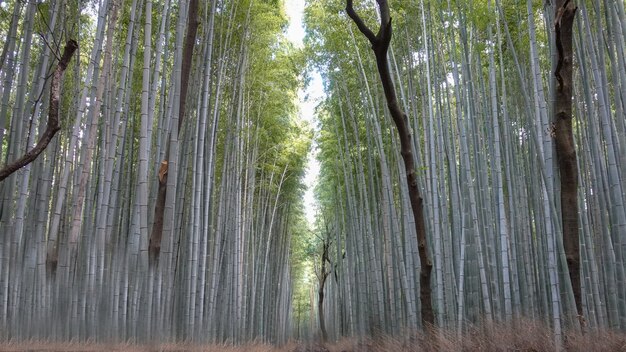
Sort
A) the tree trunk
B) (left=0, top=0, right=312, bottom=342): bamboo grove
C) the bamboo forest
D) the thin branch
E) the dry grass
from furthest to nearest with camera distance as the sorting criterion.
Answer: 1. the tree trunk
2. (left=0, top=0, right=312, bottom=342): bamboo grove
3. the bamboo forest
4. the dry grass
5. the thin branch

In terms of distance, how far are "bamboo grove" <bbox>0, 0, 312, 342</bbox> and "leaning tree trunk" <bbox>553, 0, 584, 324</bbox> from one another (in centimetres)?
278

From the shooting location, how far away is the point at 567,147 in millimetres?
2986

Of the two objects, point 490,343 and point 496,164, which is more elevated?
point 496,164

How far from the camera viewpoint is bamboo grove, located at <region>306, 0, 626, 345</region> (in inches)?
128

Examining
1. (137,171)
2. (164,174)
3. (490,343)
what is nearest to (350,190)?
(137,171)

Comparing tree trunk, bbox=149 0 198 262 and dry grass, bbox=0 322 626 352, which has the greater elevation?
tree trunk, bbox=149 0 198 262

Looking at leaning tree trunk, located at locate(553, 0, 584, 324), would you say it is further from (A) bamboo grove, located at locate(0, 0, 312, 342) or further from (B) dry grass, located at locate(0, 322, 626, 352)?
(A) bamboo grove, located at locate(0, 0, 312, 342)

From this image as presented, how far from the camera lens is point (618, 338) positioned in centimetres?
248

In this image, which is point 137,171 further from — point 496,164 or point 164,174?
point 496,164

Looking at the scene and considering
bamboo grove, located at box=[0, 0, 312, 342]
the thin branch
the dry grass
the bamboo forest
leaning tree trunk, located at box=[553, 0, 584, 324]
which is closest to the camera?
the thin branch

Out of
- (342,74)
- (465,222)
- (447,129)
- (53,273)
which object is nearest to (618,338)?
(465,222)

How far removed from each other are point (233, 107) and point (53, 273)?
3.29 meters

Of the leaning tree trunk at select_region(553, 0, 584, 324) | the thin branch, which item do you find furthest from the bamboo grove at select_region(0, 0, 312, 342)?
the leaning tree trunk at select_region(553, 0, 584, 324)

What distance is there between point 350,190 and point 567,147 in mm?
4752
